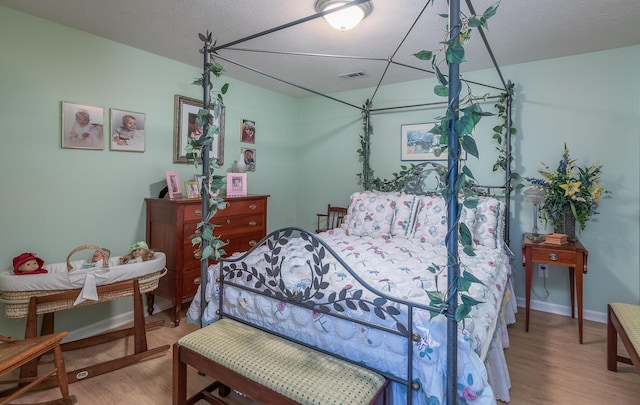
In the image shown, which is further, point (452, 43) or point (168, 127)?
point (168, 127)

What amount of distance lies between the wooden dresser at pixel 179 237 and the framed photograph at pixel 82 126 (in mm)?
656

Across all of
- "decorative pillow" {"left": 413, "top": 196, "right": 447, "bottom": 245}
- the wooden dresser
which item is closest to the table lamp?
"decorative pillow" {"left": 413, "top": 196, "right": 447, "bottom": 245}

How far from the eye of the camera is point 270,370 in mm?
1438

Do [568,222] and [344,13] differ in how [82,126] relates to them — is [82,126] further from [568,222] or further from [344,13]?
[568,222]

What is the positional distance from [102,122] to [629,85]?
174 inches

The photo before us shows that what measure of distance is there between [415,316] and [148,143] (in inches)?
109

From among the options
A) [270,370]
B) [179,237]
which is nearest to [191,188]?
[179,237]

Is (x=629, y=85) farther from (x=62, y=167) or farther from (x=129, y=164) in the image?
(x=62, y=167)

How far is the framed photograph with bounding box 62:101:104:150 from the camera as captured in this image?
101 inches

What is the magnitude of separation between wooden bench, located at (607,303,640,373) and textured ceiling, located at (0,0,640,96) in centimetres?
194

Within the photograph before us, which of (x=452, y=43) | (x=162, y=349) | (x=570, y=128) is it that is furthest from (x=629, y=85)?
(x=162, y=349)

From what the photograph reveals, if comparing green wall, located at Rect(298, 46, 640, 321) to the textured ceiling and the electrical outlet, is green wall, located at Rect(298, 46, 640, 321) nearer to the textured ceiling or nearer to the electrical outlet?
the electrical outlet

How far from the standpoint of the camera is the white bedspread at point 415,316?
4.45ft

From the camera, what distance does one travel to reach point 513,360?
2.36 meters
